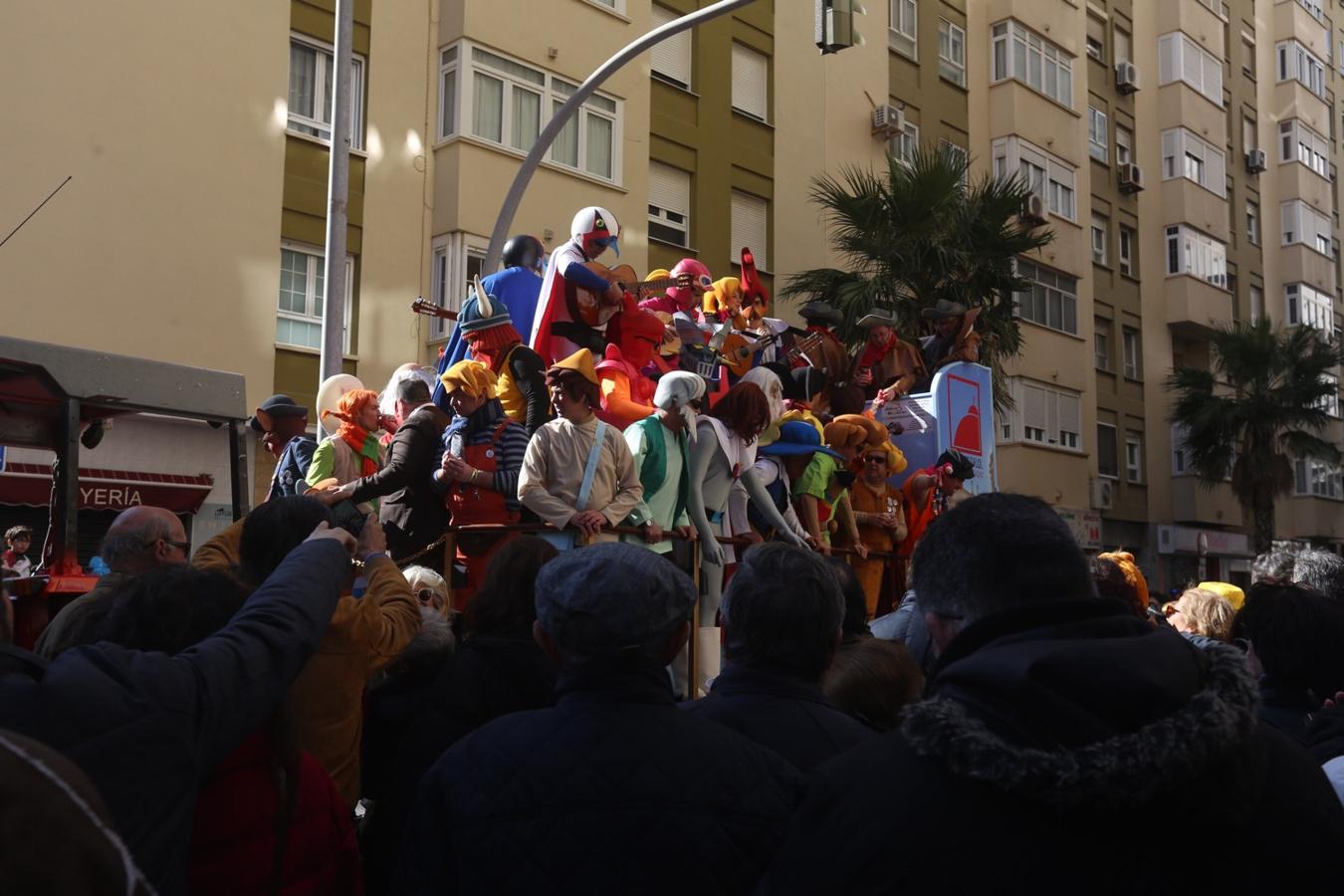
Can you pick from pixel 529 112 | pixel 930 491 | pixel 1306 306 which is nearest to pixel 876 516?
pixel 930 491

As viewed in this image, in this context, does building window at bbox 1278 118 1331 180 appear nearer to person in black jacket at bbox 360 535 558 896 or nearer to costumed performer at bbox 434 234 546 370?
costumed performer at bbox 434 234 546 370

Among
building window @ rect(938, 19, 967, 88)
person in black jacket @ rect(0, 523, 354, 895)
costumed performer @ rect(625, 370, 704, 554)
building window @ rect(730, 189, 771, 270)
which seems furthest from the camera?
building window @ rect(938, 19, 967, 88)

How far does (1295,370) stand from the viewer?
32469 millimetres

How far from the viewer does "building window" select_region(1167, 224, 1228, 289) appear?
36.8 m

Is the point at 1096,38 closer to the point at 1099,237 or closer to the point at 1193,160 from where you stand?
the point at 1193,160

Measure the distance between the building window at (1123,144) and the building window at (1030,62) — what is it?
3085mm

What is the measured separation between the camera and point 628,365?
8359mm

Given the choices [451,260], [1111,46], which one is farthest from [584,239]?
[1111,46]

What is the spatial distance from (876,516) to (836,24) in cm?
467

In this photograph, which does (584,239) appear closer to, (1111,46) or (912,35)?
(912,35)

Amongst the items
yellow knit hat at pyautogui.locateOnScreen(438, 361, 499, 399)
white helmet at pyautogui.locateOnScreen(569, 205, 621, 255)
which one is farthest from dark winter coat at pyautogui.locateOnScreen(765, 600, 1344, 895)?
white helmet at pyautogui.locateOnScreen(569, 205, 621, 255)

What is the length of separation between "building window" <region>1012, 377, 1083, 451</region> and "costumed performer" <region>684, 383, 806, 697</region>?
23066 millimetres

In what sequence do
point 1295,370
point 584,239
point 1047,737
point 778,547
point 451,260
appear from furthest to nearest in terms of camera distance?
point 1295,370 < point 451,260 < point 584,239 < point 778,547 < point 1047,737

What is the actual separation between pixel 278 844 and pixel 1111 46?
37038mm
